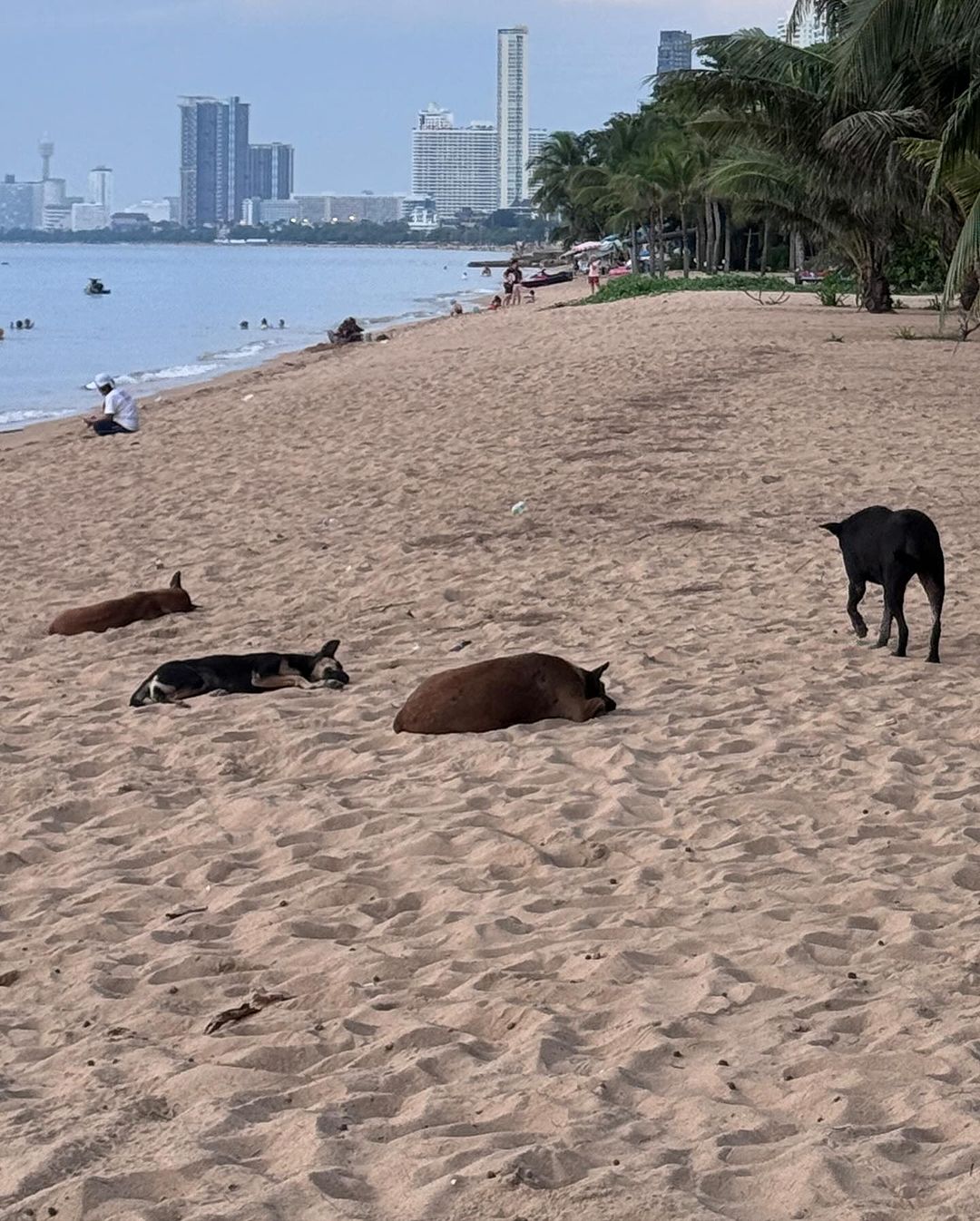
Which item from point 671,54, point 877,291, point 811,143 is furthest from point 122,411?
point 671,54

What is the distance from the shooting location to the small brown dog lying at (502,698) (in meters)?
6.82

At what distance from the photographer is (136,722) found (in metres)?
7.22

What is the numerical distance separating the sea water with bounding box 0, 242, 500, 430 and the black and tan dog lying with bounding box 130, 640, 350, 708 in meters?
19.1

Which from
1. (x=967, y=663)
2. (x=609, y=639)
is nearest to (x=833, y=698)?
(x=967, y=663)

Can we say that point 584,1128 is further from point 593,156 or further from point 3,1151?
point 593,156

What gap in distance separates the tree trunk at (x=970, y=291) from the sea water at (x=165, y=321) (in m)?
14.7

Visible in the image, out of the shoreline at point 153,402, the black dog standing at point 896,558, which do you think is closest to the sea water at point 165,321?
the shoreline at point 153,402

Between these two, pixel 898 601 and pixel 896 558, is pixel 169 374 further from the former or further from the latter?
pixel 896 558

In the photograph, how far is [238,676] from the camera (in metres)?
7.67

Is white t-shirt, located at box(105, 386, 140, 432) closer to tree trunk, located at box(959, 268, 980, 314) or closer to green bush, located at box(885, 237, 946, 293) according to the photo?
tree trunk, located at box(959, 268, 980, 314)

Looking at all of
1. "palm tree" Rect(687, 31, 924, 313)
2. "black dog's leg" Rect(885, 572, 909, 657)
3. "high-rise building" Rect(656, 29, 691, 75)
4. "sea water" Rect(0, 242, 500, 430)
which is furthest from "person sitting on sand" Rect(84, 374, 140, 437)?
"high-rise building" Rect(656, 29, 691, 75)

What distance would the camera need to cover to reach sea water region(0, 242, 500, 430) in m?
35.3

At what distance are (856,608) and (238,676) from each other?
9.83 feet

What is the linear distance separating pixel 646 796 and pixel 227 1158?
2.71 m
